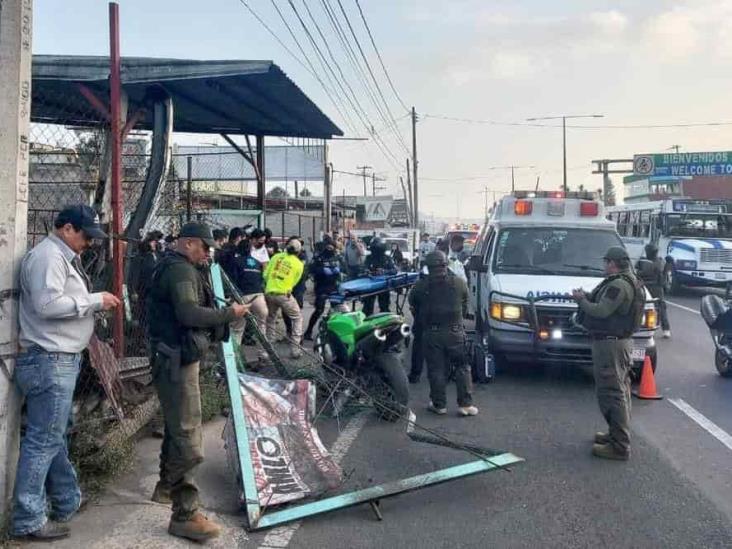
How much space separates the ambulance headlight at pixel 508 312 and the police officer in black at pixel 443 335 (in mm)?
1186

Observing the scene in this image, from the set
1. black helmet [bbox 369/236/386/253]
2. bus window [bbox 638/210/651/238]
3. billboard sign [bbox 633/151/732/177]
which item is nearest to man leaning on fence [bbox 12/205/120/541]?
black helmet [bbox 369/236/386/253]

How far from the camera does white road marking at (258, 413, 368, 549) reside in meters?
4.25

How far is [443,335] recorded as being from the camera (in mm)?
7270

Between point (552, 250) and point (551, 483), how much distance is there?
4.58 m

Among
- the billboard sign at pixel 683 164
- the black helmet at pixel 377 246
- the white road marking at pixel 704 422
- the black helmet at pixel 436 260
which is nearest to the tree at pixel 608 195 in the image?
the billboard sign at pixel 683 164

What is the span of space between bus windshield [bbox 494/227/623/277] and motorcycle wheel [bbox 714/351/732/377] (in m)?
1.86

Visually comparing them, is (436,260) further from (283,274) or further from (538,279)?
(283,274)

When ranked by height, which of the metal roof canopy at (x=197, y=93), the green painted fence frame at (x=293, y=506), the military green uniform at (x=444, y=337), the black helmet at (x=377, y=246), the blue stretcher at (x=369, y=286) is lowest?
the green painted fence frame at (x=293, y=506)

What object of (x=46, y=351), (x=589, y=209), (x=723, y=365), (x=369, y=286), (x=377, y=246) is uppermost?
(x=589, y=209)

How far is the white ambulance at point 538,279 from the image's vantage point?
823cm

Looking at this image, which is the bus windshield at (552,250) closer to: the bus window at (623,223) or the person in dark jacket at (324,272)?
the person in dark jacket at (324,272)

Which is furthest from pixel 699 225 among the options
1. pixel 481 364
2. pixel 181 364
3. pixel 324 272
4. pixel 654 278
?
pixel 181 364

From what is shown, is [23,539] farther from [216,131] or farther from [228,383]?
[216,131]

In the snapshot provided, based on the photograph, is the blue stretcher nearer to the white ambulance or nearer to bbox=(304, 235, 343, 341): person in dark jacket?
the white ambulance
